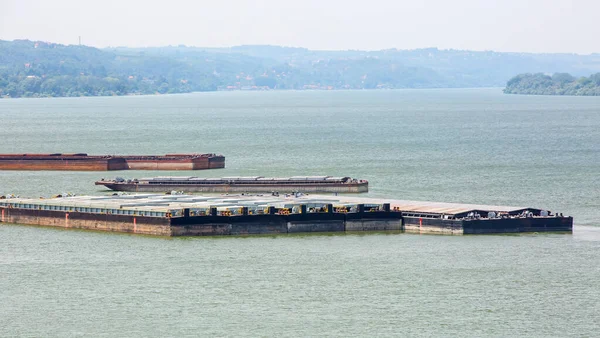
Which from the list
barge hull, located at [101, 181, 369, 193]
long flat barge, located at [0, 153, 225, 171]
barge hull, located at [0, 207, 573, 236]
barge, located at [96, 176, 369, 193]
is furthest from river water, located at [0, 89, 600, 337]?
long flat barge, located at [0, 153, 225, 171]

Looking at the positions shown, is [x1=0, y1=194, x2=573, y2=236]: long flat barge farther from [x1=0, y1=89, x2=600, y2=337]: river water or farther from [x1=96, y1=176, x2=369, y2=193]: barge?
[x1=96, y1=176, x2=369, y2=193]: barge

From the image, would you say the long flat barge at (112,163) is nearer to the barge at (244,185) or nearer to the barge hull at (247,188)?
the barge at (244,185)

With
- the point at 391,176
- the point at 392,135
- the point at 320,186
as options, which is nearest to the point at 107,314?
the point at 320,186

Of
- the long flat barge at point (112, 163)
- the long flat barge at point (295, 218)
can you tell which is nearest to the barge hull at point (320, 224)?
the long flat barge at point (295, 218)

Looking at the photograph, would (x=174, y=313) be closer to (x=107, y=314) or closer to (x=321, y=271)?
(x=107, y=314)

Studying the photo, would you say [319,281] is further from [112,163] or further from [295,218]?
[112,163]
